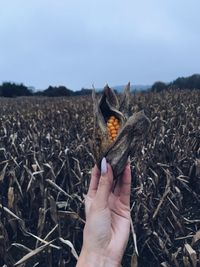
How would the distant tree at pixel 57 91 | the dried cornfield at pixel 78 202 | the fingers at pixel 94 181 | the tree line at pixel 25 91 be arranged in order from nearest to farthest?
the fingers at pixel 94 181, the dried cornfield at pixel 78 202, the distant tree at pixel 57 91, the tree line at pixel 25 91

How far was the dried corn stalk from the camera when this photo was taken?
193 centimetres

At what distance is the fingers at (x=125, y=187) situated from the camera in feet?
6.92

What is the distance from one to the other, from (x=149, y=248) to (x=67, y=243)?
29.0 inches

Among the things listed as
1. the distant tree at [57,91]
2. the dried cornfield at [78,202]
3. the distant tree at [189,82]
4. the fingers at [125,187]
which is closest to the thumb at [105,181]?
the fingers at [125,187]

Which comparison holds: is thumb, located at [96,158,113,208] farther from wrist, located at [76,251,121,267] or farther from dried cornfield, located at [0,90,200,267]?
dried cornfield, located at [0,90,200,267]

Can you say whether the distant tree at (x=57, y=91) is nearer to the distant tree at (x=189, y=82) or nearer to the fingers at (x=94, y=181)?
the distant tree at (x=189, y=82)

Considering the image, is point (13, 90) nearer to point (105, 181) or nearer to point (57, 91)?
point (57, 91)

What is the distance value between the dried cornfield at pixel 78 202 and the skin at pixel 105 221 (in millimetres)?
1487

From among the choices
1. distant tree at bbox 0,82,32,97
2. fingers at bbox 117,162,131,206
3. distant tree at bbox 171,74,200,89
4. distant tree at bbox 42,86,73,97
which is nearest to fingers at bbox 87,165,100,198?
fingers at bbox 117,162,131,206

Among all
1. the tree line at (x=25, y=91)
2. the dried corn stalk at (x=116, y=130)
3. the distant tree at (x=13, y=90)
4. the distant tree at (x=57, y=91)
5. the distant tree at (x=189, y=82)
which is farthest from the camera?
the distant tree at (x=13, y=90)

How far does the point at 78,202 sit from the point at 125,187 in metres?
2.81

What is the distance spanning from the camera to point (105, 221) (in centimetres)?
207

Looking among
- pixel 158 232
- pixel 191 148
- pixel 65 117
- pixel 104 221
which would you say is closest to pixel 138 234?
pixel 158 232

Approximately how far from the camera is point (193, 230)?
4.68m
